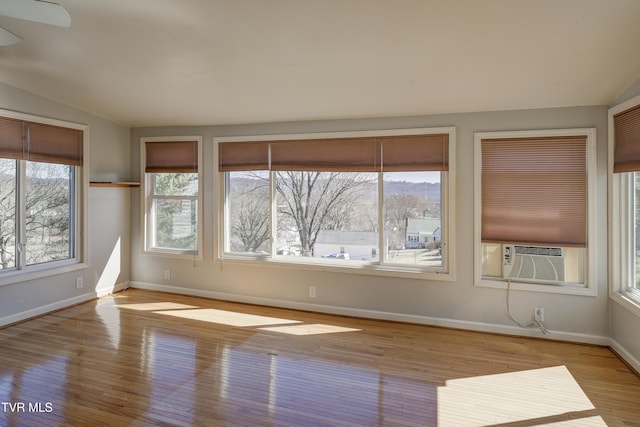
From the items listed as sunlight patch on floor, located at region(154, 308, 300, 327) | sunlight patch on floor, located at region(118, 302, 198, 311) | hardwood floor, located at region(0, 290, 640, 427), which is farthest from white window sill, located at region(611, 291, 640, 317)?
sunlight patch on floor, located at region(118, 302, 198, 311)

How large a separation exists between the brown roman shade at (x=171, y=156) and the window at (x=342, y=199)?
1.42 ft

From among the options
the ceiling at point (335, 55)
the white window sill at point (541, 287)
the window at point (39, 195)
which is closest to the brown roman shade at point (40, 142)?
the window at point (39, 195)

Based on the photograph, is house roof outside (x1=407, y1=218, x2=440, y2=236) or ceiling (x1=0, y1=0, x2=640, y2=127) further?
house roof outside (x1=407, y1=218, x2=440, y2=236)

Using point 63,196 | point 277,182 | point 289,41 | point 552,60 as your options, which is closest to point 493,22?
point 552,60

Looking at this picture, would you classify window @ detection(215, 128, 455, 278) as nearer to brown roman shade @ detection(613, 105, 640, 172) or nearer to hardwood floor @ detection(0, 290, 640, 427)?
hardwood floor @ detection(0, 290, 640, 427)

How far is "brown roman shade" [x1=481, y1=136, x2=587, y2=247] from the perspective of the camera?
3.47m

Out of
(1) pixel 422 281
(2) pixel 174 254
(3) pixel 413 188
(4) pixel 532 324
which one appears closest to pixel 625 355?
(4) pixel 532 324

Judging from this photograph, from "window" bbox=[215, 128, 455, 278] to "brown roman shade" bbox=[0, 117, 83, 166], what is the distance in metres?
1.69

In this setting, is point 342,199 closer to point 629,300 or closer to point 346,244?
point 346,244

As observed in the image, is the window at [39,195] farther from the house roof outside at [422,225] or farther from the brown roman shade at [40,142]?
the house roof outside at [422,225]

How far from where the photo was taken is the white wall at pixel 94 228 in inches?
→ 154

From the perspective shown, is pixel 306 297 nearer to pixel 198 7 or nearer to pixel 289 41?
pixel 289 41

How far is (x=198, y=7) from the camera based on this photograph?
235 cm

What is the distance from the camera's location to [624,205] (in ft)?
10.5
